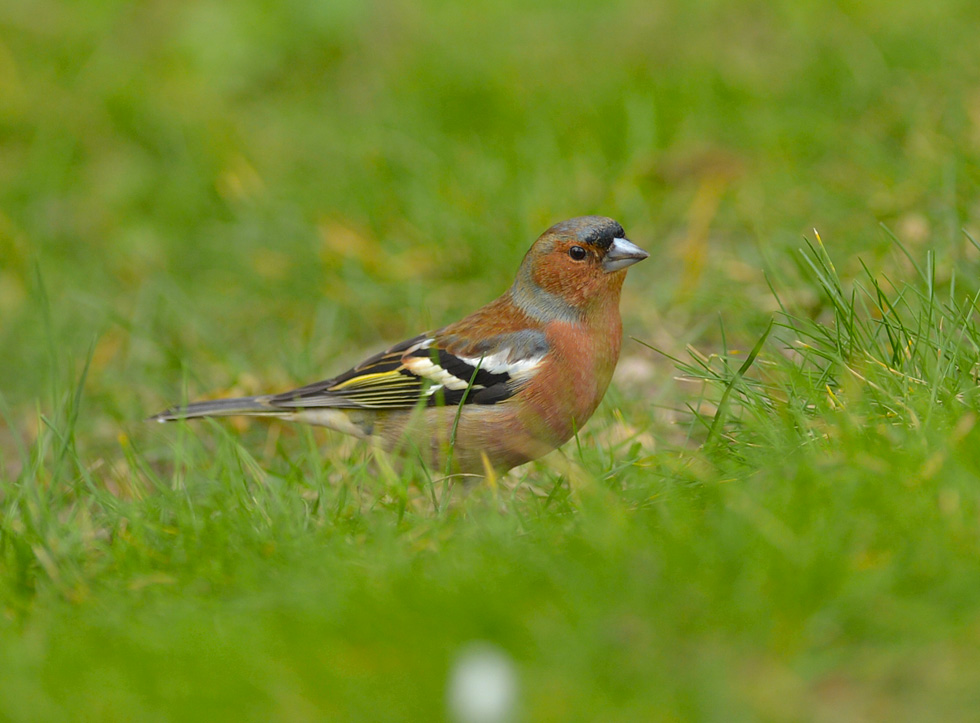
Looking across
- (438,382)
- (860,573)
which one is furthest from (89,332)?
(860,573)

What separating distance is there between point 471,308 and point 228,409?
1562 millimetres

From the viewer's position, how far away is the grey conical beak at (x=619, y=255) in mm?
3867

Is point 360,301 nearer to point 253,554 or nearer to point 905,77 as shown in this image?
point 253,554

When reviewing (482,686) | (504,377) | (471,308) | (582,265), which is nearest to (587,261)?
(582,265)

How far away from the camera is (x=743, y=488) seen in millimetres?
2748

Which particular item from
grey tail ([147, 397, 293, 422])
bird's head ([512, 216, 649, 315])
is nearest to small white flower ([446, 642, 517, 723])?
bird's head ([512, 216, 649, 315])

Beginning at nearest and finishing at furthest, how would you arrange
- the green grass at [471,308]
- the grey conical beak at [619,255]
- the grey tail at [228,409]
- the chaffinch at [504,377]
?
the green grass at [471,308], the chaffinch at [504,377], the grey conical beak at [619,255], the grey tail at [228,409]

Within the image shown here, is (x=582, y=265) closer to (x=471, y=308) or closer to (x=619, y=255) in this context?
(x=619, y=255)

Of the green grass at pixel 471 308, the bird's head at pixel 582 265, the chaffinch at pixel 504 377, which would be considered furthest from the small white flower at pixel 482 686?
the bird's head at pixel 582 265

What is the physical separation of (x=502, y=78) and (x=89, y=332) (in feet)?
10.2

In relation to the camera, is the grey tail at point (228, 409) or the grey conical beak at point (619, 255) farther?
the grey tail at point (228, 409)

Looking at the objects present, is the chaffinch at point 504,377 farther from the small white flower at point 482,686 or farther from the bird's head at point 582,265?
the small white flower at point 482,686

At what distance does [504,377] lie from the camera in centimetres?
389

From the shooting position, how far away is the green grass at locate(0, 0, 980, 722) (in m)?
2.23
